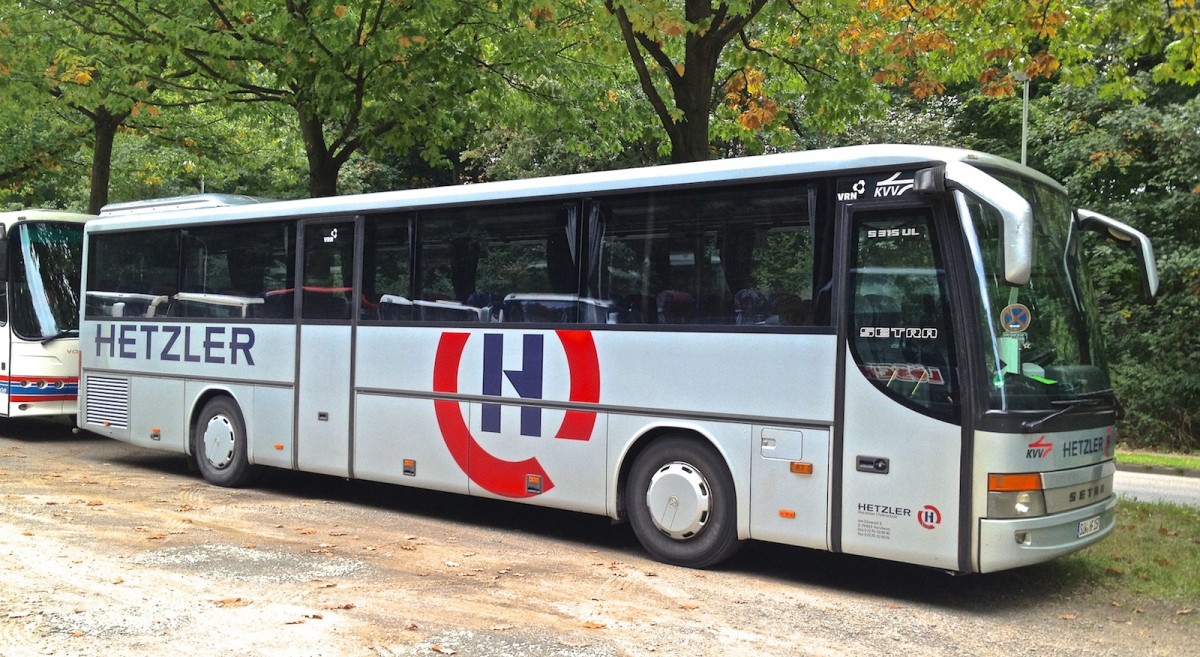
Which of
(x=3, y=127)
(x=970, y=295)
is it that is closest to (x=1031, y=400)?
Result: (x=970, y=295)

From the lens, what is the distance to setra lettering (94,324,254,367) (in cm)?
1211

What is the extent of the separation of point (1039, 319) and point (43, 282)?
14.0m

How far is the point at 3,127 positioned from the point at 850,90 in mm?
17460

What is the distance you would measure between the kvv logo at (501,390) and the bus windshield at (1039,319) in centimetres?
310

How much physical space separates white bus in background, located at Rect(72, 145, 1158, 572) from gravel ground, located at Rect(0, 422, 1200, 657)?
455mm

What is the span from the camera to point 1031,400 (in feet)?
23.3

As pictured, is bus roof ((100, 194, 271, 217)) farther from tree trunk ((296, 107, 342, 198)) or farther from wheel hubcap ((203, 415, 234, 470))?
tree trunk ((296, 107, 342, 198))

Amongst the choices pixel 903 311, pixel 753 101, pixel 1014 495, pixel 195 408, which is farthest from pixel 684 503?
pixel 753 101

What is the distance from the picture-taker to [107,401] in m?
13.7

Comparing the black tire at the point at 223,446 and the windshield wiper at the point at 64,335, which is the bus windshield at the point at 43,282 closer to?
the windshield wiper at the point at 64,335

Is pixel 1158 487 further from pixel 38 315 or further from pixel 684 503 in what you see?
pixel 38 315

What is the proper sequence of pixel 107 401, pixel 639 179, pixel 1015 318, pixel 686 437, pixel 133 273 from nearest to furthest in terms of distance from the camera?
pixel 1015 318 < pixel 686 437 < pixel 639 179 < pixel 133 273 < pixel 107 401

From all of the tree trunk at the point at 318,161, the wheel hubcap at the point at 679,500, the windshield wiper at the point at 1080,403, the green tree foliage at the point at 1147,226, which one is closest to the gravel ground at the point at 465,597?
the wheel hubcap at the point at 679,500

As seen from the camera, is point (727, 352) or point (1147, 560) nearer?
point (727, 352)
